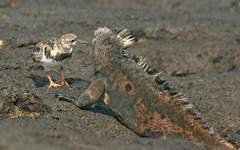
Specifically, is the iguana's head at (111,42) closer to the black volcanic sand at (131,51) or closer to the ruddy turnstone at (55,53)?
the black volcanic sand at (131,51)

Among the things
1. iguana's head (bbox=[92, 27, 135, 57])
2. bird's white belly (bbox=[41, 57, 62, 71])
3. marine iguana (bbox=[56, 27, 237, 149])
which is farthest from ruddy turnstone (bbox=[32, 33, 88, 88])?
iguana's head (bbox=[92, 27, 135, 57])

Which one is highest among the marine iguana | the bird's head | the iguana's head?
the iguana's head

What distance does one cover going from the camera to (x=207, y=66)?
13781 millimetres

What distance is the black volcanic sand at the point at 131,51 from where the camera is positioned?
254 inches

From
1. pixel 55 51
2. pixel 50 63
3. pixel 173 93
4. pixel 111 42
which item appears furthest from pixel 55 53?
pixel 173 93

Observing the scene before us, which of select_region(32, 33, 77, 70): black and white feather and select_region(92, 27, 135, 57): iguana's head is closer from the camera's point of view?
select_region(92, 27, 135, 57): iguana's head

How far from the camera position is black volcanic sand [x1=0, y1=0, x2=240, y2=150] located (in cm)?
644

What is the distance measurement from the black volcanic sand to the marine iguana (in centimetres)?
17

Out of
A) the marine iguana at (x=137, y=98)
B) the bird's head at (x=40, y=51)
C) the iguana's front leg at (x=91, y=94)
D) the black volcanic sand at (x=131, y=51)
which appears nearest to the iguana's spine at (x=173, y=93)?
the marine iguana at (x=137, y=98)

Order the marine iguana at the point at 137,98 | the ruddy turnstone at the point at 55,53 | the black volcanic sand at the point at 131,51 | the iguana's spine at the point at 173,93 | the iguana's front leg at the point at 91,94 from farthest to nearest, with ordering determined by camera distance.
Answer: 1. the ruddy turnstone at the point at 55,53
2. the iguana's front leg at the point at 91,94
3. the marine iguana at the point at 137,98
4. the iguana's spine at the point at 173,93
5. the black volcanic sand at the point at 131,51

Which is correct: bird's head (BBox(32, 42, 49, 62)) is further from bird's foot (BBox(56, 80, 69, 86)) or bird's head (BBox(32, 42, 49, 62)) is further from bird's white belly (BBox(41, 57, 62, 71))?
bird's foot (BBox(56, 80, 69, 86))

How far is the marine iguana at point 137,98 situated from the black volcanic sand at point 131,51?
0.57 ft

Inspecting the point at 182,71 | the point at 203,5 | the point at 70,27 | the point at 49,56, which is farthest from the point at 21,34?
the point at 203,5

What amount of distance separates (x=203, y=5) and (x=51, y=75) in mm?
12980
